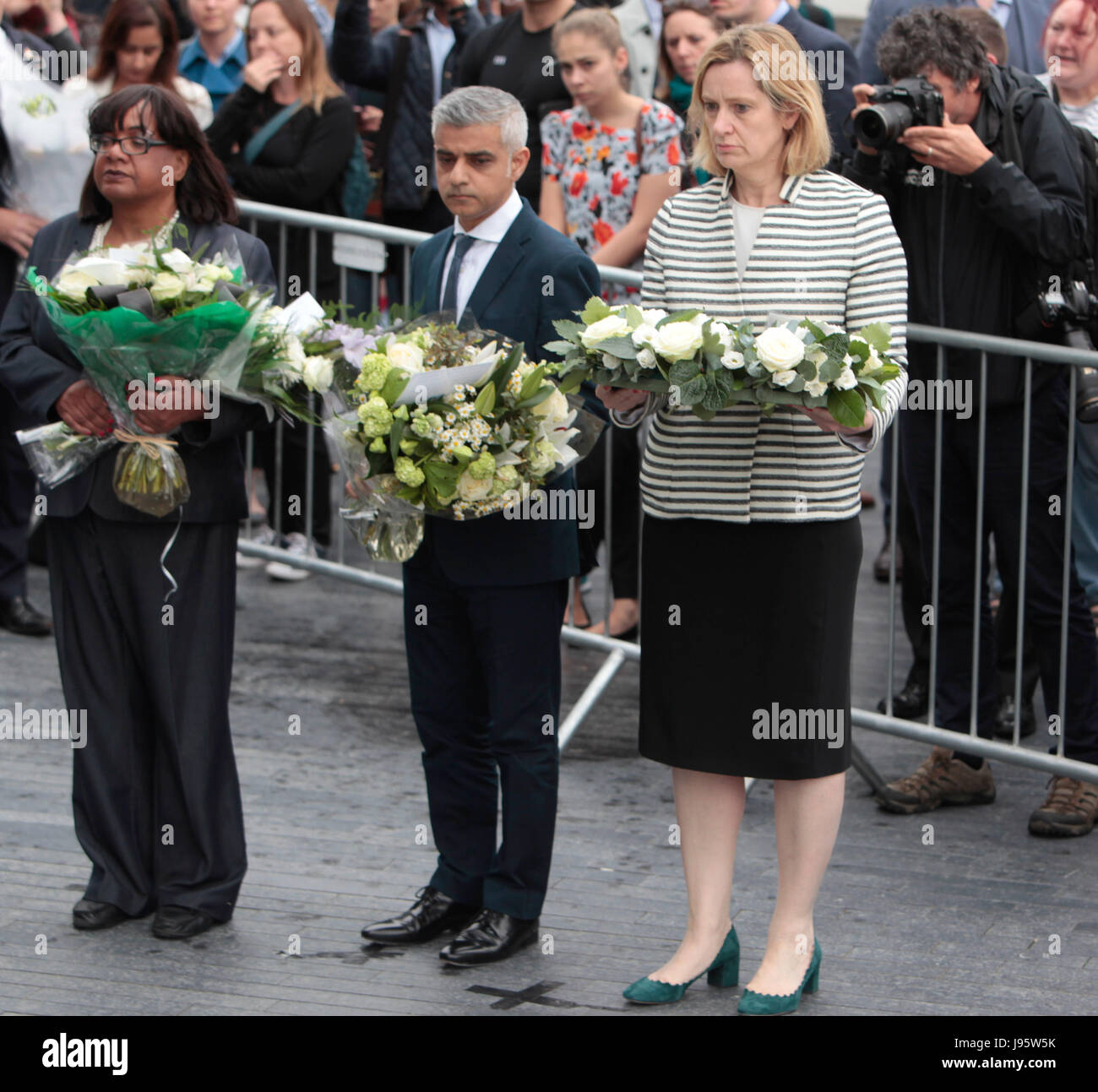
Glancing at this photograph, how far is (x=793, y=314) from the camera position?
434cm

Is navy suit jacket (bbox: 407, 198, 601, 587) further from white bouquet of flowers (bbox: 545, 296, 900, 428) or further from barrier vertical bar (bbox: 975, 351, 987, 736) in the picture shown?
barrier vertical bar (bbox: 975, 351, 987, 736)

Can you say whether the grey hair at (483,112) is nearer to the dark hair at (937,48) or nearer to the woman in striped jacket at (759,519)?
the woman in striped jacket at (759,519)

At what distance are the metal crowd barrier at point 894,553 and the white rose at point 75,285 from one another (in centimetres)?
191

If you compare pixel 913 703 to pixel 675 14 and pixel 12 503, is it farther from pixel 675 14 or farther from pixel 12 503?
pixel 12 503

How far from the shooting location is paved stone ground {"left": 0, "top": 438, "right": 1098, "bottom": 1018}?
4559mm

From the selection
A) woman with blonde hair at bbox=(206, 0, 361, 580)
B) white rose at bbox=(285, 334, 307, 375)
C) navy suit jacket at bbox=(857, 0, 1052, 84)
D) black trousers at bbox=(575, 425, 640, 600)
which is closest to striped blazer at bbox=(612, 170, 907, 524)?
white rose at bbox=(285, 334, 307, 375)

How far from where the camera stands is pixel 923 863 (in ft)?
18.4

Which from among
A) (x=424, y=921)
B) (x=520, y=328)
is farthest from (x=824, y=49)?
(x=424, y=921)

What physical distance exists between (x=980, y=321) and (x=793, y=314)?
185 centimetres

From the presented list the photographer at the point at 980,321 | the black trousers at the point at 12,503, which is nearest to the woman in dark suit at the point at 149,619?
the photographer at the point at 980,321

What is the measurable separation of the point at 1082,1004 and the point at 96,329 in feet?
9.67

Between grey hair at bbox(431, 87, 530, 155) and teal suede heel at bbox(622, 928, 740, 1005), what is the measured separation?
6.87 feet

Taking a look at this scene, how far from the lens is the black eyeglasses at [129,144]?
4.82 metres

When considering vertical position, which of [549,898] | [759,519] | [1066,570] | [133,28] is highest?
[133,28]
